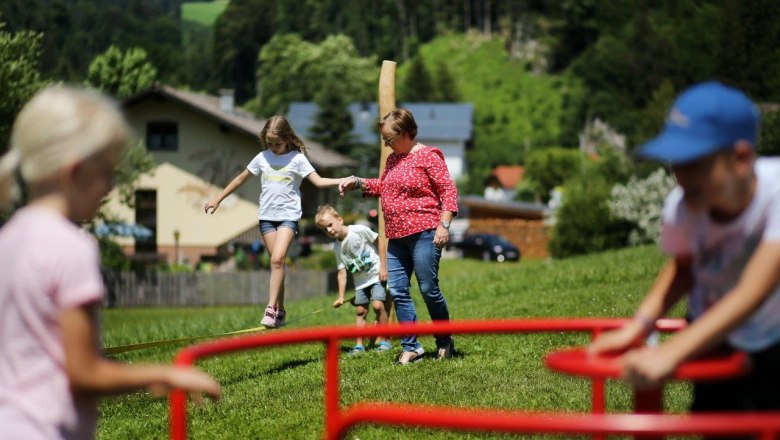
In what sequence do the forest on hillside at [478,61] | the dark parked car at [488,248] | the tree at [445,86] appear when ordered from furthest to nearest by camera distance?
the tree at [445,86]
the dark parked car at [488,248]
the forest on hillside at [478,61]

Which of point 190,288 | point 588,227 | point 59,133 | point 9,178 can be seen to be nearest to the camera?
point 59,133

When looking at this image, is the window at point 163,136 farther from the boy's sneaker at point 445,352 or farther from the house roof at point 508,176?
the house roof at point 508,176

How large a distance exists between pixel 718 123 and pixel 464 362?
6.68 metres

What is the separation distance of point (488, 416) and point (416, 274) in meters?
6.95

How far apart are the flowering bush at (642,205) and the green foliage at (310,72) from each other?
55.2 m

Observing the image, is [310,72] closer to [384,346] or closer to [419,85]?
[419,85]

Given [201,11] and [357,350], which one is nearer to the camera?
[357,350]

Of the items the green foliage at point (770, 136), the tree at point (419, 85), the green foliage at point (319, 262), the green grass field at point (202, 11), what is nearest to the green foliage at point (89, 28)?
the green foliage at point (319, 262)

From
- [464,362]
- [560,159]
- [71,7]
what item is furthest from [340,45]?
[464,362]

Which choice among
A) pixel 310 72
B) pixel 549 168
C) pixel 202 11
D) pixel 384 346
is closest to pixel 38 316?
pixel 384 346

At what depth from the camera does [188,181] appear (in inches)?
2026

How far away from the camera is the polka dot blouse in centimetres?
998

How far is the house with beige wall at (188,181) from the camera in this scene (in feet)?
165

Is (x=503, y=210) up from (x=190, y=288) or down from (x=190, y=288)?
down
